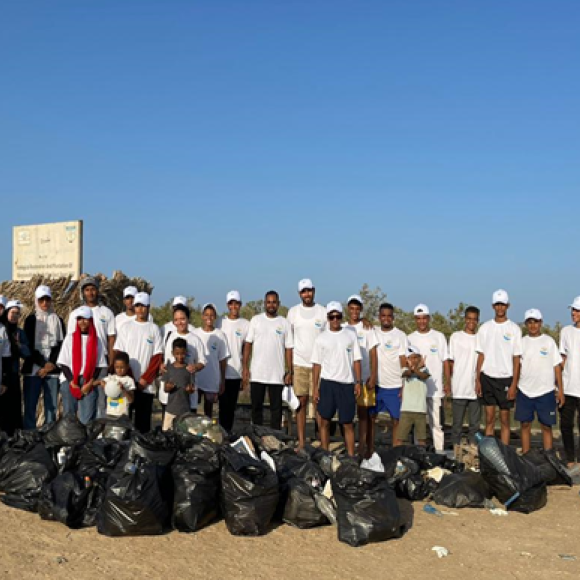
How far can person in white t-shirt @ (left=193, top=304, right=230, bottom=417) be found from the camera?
8359mm

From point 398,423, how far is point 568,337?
88.3 inches

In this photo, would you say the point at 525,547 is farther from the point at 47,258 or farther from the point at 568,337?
the point at 47,258

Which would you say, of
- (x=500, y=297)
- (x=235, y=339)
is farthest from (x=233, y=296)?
(x=500, y=297)

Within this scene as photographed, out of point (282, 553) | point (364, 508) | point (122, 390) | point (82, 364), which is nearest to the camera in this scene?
point (282, 553)

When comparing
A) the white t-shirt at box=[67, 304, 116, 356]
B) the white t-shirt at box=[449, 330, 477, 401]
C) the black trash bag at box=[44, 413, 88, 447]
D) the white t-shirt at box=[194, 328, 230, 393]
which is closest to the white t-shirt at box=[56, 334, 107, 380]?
the white t-shirt at box=[67, 304, 116, 356]

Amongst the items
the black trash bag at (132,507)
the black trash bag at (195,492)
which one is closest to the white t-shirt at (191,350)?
the black trash bag at (195,492)

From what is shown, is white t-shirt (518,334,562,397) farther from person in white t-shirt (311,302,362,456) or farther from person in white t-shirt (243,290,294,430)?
person in white t-shirt (243,290,294,430)

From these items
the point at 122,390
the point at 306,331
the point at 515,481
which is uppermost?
the point at 306,331

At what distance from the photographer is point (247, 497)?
5.61 metres

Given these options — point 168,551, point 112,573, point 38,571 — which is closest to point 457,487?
point 168,551

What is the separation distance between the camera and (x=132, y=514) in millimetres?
5375

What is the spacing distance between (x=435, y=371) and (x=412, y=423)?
0.70 metres

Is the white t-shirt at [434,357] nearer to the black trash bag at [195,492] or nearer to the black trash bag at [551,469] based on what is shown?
the black trash bag at [551,469]

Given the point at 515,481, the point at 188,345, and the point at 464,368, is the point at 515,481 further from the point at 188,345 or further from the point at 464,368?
the point at 188,345
